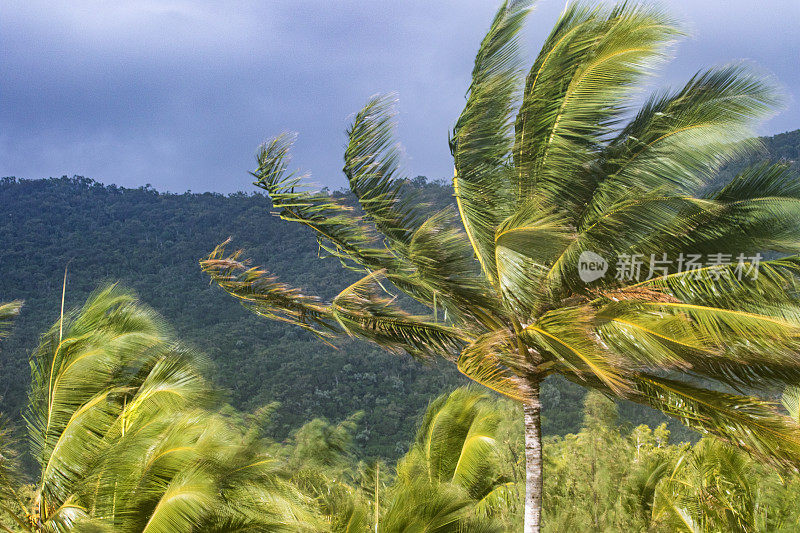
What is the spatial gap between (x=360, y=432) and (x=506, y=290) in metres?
19.6

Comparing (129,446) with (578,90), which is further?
(578,90)

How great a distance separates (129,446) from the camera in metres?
5.63

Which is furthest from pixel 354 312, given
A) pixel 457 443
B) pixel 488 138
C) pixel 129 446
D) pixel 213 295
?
pixel 213 295

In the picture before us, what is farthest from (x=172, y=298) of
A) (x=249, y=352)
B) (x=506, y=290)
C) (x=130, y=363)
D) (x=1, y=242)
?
(x=506, y=290)

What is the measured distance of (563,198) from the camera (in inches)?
260

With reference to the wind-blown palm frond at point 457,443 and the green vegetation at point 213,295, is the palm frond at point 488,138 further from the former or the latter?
the green vegetation at point 213,295

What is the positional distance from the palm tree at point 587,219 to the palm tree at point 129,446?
116 centimetres

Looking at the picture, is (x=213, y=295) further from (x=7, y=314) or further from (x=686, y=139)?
(x=686, y=139)

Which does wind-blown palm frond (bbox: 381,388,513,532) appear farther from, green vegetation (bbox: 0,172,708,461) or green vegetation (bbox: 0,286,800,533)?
green vegetation (bbox: 0,172,708,461)

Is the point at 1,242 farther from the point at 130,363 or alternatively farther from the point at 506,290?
the point at 506,290

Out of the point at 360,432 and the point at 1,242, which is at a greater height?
the point at 1,242

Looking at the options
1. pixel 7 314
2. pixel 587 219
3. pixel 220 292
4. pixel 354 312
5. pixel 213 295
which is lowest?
pixel 7 314

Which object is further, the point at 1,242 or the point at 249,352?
the point at 1,242

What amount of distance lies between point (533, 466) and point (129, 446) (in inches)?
152
